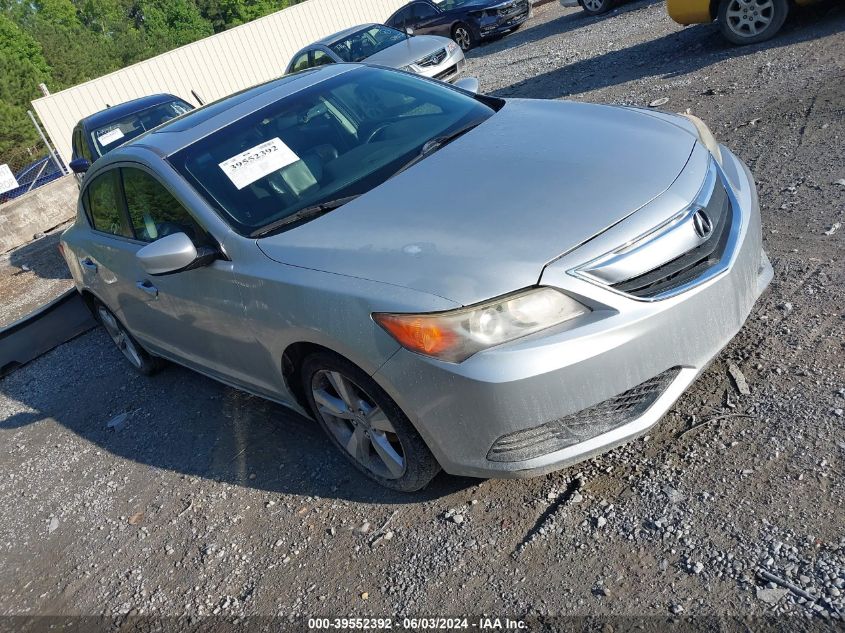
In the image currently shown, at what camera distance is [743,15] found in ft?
29.8

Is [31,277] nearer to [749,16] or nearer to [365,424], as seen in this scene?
[365,424]

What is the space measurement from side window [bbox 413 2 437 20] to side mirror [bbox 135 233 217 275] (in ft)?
56.7

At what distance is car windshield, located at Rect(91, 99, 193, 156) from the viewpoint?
9508mm

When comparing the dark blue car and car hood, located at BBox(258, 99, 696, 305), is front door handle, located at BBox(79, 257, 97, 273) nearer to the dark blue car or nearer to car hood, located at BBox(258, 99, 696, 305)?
car hood, located at BBox(258, 99, 696, 305)

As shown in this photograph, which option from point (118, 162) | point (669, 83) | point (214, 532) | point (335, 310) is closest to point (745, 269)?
point (335, 310)

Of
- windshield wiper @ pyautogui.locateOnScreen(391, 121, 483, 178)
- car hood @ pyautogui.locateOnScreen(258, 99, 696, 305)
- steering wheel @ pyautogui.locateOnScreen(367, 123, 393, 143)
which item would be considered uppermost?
steering wheel @ pyautogui.locateOnScreen(367, 123, 393, 143)

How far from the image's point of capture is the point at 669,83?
8.70 meters

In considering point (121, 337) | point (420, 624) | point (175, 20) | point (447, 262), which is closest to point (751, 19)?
point (121, 337)

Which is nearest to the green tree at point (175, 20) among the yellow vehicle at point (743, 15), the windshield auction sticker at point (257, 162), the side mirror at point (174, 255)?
the yellow vehicle at point (743, 15)

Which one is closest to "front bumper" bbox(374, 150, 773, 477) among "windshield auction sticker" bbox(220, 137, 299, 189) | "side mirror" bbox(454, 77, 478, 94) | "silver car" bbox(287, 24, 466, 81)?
"windshield auction sticker" bbox(220, 137, 299, 189)

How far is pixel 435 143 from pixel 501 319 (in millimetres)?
1455

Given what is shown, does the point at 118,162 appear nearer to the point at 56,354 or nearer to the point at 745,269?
the point at 56,354

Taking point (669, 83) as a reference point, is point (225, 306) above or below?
above

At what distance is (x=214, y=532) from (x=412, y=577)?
1.17 m
